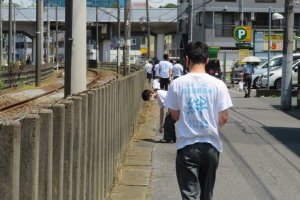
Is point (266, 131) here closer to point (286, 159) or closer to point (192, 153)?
point (286, 159)

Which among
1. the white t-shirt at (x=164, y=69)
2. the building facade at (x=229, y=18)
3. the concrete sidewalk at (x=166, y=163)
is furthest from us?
the building facade at (x=229, y=18)

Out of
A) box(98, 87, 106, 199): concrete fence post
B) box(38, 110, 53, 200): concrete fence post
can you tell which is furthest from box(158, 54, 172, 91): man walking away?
box(38, 110, 53, 200): concrete fence post

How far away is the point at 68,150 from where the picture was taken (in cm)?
430

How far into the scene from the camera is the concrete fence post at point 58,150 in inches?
152

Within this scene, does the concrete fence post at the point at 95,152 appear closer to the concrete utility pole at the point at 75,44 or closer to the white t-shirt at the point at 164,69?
the concrete utility pole at the point at 75,44

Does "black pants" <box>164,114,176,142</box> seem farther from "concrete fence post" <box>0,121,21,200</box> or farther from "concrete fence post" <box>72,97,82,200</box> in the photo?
"concrete fence post" <box>0,121,21,200</box>

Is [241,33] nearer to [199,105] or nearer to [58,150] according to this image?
[199,105]

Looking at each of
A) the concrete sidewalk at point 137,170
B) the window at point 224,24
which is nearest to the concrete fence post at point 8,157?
the concrete sidewalk at point 137,170

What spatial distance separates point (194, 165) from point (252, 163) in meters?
4.61

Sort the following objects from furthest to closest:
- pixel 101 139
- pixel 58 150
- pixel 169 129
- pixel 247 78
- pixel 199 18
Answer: pixel 199 18
pixel 247 78
pixel 169 129
pixel 101 139
pixel 58 150

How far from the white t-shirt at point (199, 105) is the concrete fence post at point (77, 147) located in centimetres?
77

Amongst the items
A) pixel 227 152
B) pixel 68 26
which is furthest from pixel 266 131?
pixel 68 26

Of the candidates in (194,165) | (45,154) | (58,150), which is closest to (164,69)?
(194,165)

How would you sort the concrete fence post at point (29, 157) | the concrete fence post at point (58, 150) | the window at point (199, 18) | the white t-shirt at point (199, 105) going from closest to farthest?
the concrete fence post at point (29, 157) → the concrete fence post at point (58, 150) → the white t-shirt at point (199, 105) → the window at point (199, 18)
